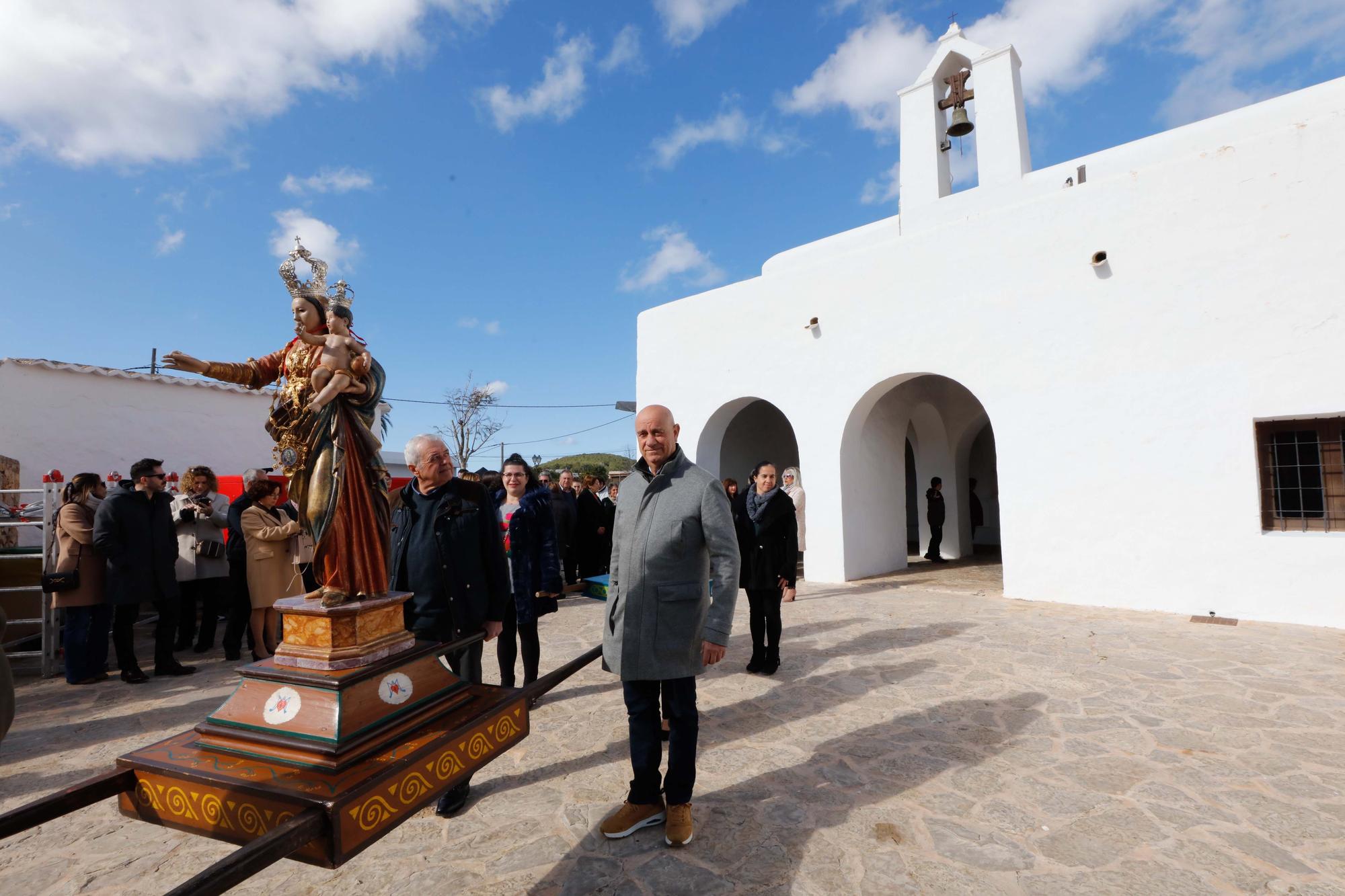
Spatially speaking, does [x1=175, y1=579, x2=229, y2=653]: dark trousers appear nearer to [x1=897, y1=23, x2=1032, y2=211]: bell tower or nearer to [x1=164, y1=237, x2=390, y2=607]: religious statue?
[x1=164, y1=237, x2=390, y2=607]: religious statue

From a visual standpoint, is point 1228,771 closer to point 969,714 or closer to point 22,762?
point 969,714

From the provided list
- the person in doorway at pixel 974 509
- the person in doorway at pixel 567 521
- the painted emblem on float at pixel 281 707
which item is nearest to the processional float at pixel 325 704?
the painted emblem on float at pixel 281 707

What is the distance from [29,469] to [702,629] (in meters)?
15.2

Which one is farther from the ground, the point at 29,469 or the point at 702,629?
the point at 29,469

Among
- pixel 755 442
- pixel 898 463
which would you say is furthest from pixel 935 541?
pixel 755 442

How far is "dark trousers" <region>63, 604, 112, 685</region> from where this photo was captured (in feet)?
18.2

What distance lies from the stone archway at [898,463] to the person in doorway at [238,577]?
23.8 ft

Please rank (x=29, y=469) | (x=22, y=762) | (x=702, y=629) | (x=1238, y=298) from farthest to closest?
(x=29, y=469) → (x=1238, y=298) → (x=22, y=762) → (x=702, y=629)

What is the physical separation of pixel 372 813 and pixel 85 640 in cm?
578

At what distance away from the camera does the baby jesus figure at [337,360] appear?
6.73 ft

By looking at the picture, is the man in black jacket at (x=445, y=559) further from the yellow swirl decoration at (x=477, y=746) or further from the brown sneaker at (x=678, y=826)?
the yellow swirl decoration at (x=477, y=746)

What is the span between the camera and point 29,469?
1222 centimetres

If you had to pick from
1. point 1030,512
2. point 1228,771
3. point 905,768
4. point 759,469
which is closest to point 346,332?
point 905,768

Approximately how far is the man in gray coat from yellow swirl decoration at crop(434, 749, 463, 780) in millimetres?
861
